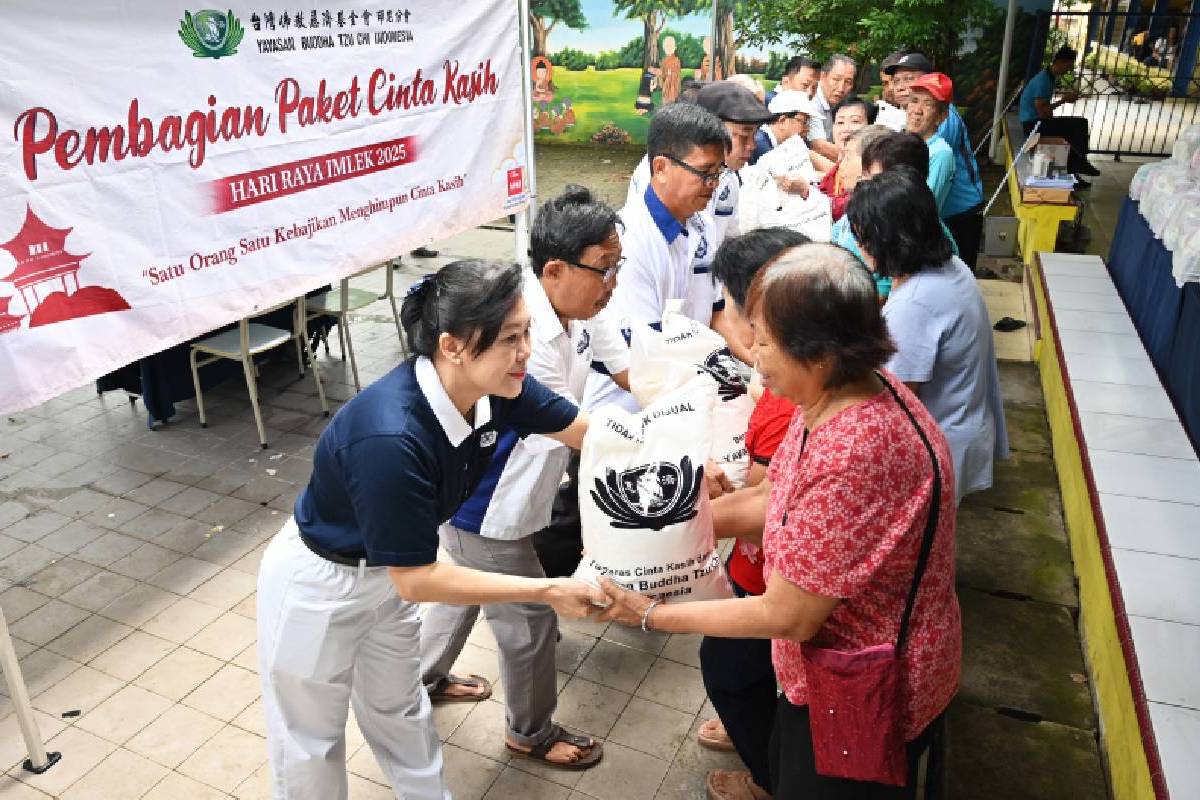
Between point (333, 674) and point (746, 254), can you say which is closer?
point (333, 674)

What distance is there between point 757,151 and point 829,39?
30.6 feet

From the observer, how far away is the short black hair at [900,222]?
2543 millimetres

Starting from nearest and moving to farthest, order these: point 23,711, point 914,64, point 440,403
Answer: point 440,403, point 23,711, point 914,64

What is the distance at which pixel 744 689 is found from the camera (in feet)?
7.93

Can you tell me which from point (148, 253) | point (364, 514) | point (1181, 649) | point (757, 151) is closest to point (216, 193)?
point (148, 253)

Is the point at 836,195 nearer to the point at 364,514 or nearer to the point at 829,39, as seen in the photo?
the point at 364,514

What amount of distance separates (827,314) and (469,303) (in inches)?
29.0

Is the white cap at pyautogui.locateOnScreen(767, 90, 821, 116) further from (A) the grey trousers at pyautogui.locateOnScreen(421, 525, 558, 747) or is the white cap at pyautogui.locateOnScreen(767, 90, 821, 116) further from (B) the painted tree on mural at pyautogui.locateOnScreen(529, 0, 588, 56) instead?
(B) the painted tree on mural at pyautogui.locateOnScreen(529, 0, 588, 56)

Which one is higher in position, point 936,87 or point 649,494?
point 936,87

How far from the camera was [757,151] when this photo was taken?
5477mm

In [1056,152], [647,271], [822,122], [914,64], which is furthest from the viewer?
[1056,152]

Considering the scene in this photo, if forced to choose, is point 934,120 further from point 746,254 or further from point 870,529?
point 870,529

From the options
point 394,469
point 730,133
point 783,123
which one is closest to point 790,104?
point 783,123

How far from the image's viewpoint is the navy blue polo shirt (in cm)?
180
